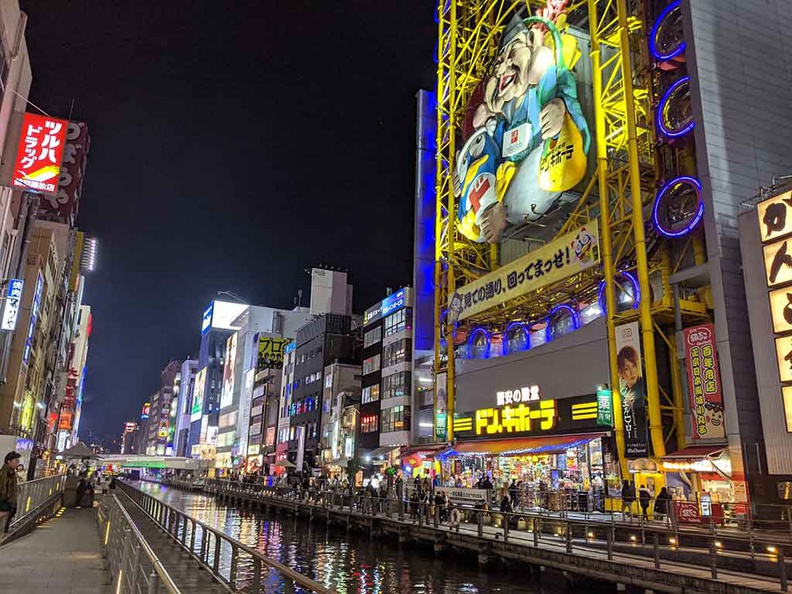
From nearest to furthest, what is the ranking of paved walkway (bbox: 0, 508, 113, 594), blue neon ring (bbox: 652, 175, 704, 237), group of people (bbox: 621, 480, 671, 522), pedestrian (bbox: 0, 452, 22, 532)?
paved walkway (bbox: 0, 508, 113, 594)
pedestrian (bbox: 0, 452, 22, 532)
group of people (bbox: 621, 480, 671, 522)
blue neon ring (bbox: 652, 175, 704, 237)

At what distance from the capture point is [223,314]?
17062cm

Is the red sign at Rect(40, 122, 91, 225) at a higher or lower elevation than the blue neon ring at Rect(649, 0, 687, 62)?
higher

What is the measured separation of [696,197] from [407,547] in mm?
20729

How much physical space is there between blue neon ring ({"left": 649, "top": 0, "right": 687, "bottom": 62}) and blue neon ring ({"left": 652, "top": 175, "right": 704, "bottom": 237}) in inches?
250

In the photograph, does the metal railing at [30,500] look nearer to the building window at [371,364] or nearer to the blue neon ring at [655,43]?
the blue neon ring at [655,43]

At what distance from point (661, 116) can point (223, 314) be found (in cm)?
15138

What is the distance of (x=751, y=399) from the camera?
26.4 metres

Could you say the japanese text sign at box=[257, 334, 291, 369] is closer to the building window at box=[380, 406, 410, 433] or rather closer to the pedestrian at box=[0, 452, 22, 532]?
the building window at box=[380, 406, 410, 433]

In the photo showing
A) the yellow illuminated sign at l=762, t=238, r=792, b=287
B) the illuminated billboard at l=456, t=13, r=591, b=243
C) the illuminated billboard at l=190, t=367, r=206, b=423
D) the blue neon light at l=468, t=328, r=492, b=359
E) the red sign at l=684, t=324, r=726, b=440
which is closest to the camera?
the yellow illuminated sign at l=762, t=238, r=792, b=287

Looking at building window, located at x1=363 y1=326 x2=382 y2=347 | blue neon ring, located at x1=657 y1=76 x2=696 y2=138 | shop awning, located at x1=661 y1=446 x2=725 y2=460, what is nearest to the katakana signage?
shop awning, located at x1=661 y1=446 x2=725 y2=460

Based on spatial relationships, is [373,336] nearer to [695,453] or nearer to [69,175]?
[69,175]

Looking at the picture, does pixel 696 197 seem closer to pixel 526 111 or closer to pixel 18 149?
pixel 526 111

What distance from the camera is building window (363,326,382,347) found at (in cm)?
6903

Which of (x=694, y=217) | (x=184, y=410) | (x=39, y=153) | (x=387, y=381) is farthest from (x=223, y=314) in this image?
(x=694, y=217)
